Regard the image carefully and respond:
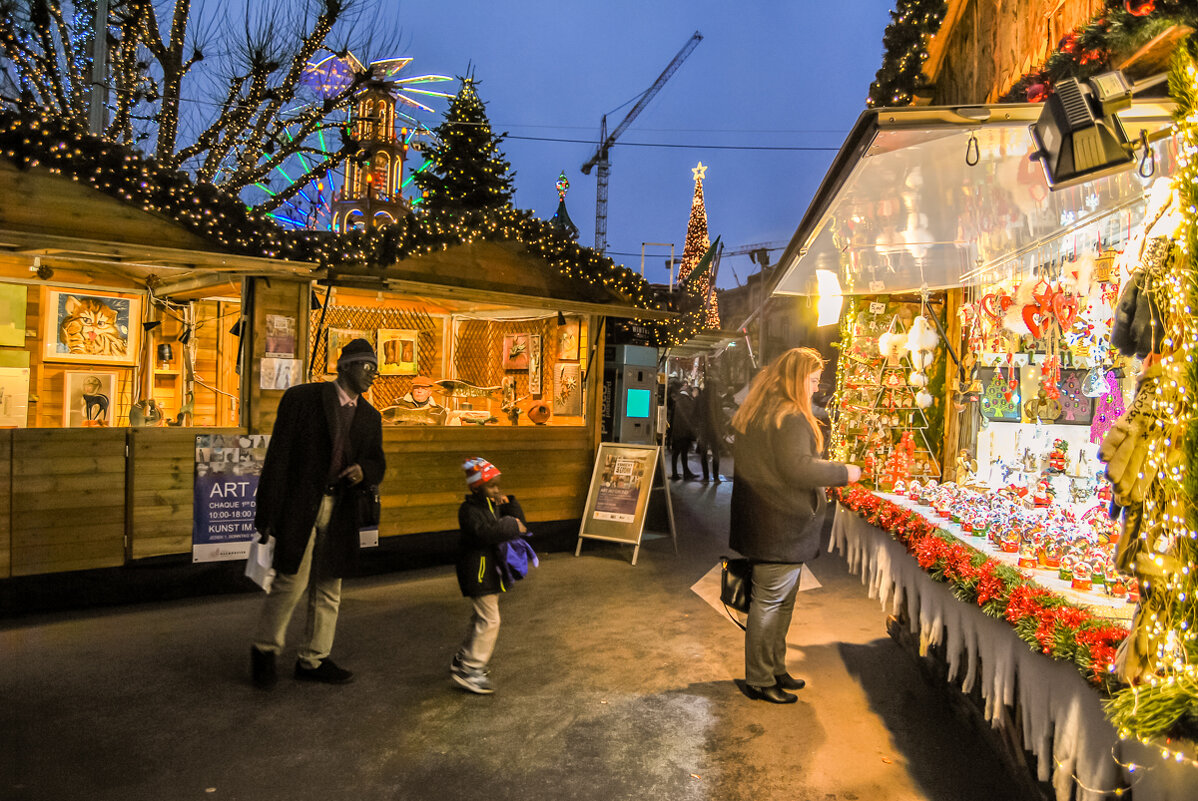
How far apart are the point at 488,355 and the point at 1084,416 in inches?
268

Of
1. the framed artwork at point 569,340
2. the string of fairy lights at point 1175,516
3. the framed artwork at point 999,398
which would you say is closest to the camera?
the string of fairy lights at point 1175,516

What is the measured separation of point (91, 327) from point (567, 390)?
4.91 m

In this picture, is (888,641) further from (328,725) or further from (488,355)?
(488,355)

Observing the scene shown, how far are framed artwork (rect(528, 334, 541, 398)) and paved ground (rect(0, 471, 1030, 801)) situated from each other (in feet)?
12.3

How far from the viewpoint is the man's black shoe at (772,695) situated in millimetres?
4441

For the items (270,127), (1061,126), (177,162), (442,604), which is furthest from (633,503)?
(270,127)

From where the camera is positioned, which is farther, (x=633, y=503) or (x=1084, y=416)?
(x=633, y=503)

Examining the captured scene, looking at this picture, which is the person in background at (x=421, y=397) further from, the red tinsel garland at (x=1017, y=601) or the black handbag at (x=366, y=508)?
the red tinsel garland at (x=1017, y=601)

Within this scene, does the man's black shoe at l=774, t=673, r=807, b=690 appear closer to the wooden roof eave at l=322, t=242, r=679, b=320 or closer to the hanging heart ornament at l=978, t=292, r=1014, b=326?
the hanging heart ornament at l=978, t=292, r=1014, b=326

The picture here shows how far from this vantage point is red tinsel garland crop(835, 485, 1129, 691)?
2363mm

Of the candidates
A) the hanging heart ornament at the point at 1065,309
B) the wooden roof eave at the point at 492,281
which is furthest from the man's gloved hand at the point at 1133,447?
the wooden roof eave at the point at 492,281

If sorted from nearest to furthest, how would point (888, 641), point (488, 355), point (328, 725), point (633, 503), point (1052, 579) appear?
point (1052, 579) → point (328, 725) → point (888, 641) → point (633, 503) → point (488, 355)

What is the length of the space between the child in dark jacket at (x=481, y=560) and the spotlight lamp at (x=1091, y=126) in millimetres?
3036

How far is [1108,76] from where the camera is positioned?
256 centimetres
